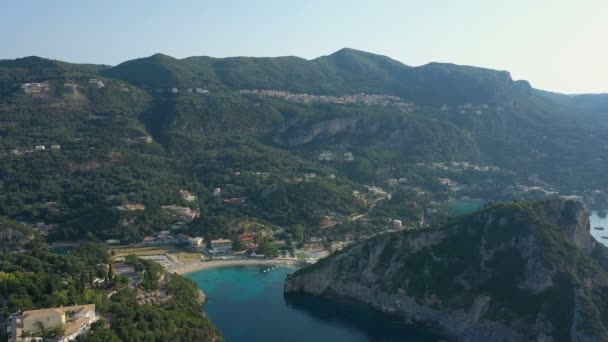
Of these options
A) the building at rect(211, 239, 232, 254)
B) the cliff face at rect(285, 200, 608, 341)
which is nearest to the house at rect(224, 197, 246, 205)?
the building at rect(211, 239, 232, 254)

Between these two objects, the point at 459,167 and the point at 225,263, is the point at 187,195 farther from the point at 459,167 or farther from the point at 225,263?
the point at 459,167

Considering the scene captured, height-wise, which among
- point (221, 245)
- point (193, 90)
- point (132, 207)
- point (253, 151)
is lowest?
point (221, 245)

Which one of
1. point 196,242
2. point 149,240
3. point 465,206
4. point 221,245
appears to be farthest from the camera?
point 465,206

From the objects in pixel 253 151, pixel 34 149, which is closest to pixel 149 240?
pixel 34 149

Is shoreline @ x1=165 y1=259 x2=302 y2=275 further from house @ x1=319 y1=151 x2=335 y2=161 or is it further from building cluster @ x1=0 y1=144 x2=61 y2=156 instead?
house @ x1=319 y1=151 x2=335 y2=161

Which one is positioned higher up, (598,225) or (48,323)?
(48,323)

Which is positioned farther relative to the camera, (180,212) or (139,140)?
(139,140)
